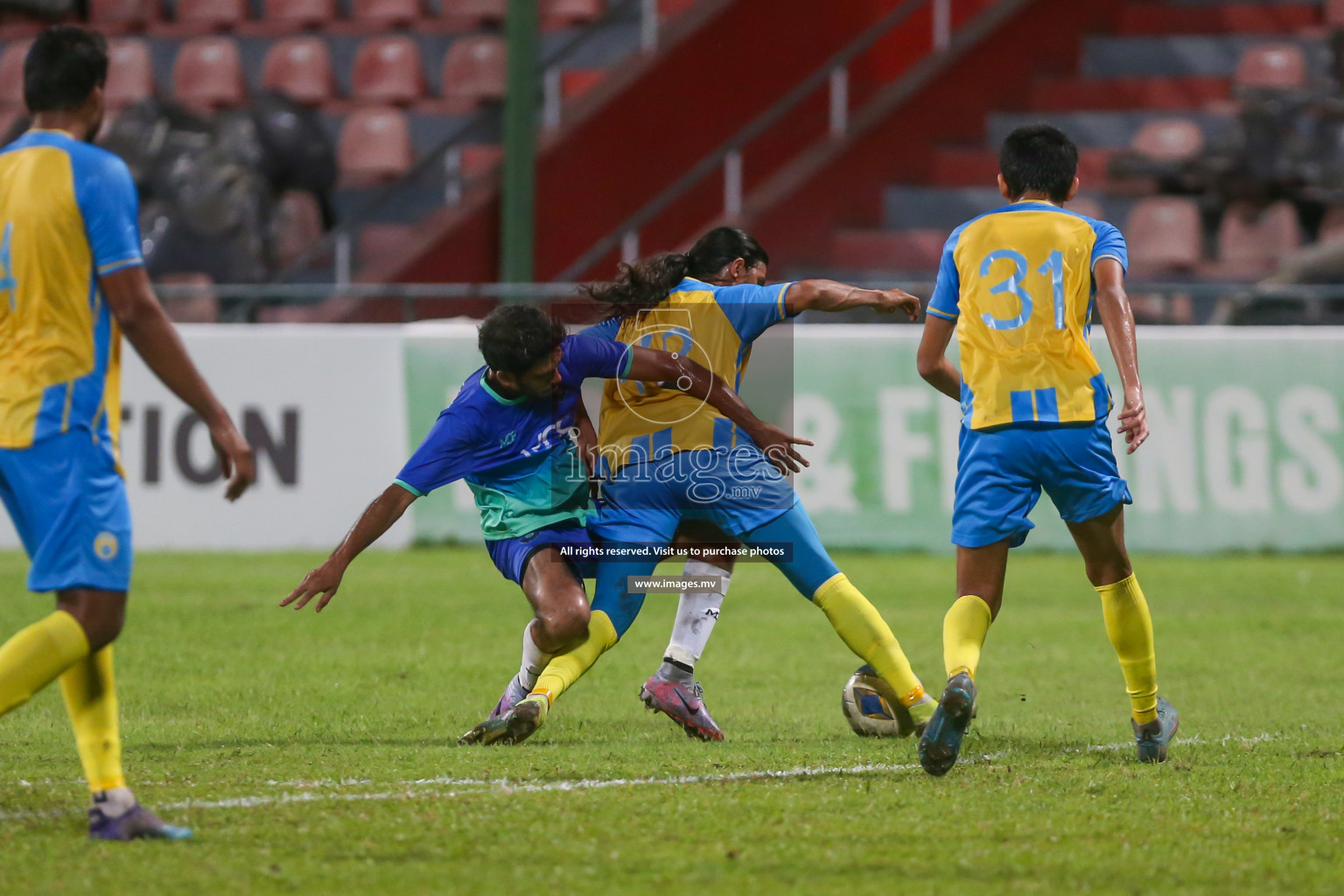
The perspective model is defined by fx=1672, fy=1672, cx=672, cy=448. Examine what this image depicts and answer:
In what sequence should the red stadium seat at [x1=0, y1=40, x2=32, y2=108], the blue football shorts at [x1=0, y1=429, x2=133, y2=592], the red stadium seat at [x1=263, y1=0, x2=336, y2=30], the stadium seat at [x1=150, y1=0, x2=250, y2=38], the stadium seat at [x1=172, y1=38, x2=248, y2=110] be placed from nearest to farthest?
the blue football shorts at [x1=0, y1=429, x2=133, y2=592] < the stadium seat at [x1=172, y1=38, x2=248, y2=110] < the red stadium seat at [x1=0, y1=40, x2=32, y2=108] < the red stadium seat at [x1=263, y1=0, x2=336, y2=30] < the stadium seat at [x1=150, y1=0, x2=250, y2=38]

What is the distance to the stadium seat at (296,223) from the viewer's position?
18.3 m

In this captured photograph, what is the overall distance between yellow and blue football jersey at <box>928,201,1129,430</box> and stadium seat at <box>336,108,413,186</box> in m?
14.5

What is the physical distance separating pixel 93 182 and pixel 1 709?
4.53ft

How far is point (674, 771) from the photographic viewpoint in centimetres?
545

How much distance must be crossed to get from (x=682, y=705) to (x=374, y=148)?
14189 millimetres

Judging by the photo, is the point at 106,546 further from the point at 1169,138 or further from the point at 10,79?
the point at 10,79

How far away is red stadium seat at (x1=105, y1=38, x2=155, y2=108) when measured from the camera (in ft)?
65.3

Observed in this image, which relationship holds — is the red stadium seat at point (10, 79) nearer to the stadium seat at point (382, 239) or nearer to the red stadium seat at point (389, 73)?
the red stadium seat at point (389, 73)

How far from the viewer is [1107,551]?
548 centimetres

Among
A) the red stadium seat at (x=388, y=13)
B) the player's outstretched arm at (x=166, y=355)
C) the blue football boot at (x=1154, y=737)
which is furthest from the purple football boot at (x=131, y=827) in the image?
the red stadium seat at (x=388, y=13)

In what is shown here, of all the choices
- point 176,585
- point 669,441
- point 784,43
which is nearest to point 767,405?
point 176,585

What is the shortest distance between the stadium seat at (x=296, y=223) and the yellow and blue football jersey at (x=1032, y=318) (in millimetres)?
13740

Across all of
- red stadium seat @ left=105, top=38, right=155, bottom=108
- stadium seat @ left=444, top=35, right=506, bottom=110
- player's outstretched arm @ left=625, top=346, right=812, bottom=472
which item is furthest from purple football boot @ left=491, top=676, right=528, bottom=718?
red stadium seat @ left=105, top=38, right=155, bottom=108

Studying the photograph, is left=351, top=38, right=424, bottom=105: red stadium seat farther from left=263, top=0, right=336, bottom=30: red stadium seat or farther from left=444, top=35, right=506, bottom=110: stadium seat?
left=263, top=0, right=336, bottom=30: red stadium seat
